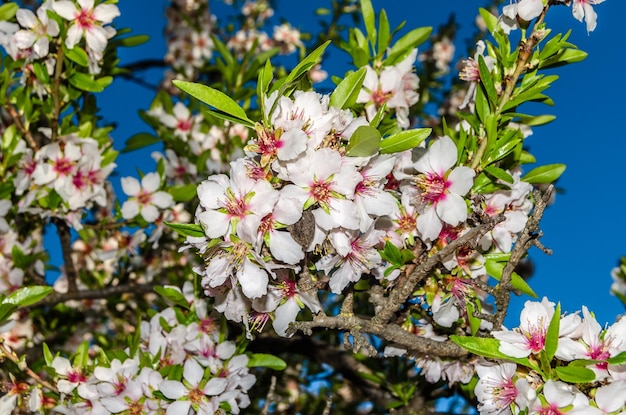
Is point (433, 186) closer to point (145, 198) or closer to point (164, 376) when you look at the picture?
point (164, 376)

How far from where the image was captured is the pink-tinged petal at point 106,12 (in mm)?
2598

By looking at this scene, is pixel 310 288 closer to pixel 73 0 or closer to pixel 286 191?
pixel 286 191

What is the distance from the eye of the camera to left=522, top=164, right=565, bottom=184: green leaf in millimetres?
2053

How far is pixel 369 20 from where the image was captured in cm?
238

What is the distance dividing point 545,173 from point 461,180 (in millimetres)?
487

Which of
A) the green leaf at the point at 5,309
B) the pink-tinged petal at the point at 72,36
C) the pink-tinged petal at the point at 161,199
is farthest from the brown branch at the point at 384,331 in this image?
the pink-tinged petal at the point at 72,36

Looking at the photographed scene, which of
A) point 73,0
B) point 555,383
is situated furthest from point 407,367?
point 73,0

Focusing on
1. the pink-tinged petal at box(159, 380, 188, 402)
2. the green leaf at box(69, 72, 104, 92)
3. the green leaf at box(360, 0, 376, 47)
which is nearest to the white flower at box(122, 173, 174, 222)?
the green leaf at box(69, 72, 104, 92)

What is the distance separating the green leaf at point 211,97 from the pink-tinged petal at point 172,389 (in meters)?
0.96

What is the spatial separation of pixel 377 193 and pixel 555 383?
63cm

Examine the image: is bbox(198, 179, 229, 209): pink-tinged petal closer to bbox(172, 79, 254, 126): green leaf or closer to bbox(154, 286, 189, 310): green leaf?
bbox(172, 79, 254, 126): green leaf

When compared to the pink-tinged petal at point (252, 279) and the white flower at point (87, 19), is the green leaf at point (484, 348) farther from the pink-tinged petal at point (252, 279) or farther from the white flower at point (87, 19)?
the white flower at point (87, 19)

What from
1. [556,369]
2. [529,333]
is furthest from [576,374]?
[529,333]

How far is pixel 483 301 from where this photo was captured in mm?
2143
